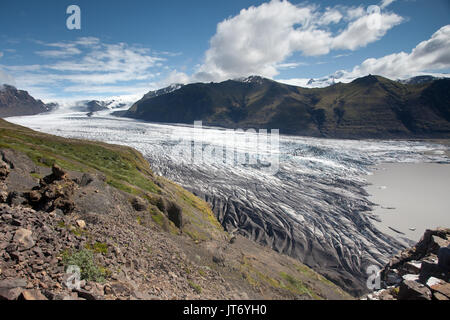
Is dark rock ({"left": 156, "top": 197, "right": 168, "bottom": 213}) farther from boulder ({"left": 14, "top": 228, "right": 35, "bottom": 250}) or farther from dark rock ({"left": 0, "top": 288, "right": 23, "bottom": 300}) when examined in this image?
dark rock ({"left": 0, "top": 288, "right": 23, "bottom": 300})

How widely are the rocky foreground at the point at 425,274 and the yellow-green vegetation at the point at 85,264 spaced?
418 inches

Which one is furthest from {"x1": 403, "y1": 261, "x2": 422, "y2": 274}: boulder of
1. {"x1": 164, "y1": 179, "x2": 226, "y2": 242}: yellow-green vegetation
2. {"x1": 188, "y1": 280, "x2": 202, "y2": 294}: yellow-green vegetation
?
{"x1": 164, "y1": 179, "x2": 226, "y2": 242}: yellow-green vegetation

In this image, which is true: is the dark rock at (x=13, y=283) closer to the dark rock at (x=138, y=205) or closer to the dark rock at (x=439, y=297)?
the dark rock at (x=138, y=205)

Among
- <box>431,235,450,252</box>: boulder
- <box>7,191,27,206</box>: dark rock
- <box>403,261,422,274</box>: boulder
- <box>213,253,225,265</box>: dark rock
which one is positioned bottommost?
<box>213,253,225,265</box>: dark rock

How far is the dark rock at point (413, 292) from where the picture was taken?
8062mm

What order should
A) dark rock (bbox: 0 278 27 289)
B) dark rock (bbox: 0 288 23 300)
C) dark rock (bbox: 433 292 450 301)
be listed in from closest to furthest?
dark rock (bbox: 0 288 23 300) < dark rock (bbox: 0 278 27 289) < dark rock (bbox: 433 292 450 301)

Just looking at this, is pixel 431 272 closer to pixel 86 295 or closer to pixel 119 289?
pixel 119 289

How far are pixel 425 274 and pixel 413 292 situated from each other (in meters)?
2.56

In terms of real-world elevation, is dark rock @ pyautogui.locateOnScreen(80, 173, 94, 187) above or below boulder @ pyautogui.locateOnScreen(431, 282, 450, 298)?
above

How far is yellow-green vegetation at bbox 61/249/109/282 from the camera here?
21.8 feet

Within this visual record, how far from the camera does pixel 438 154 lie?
104938 millimetres
